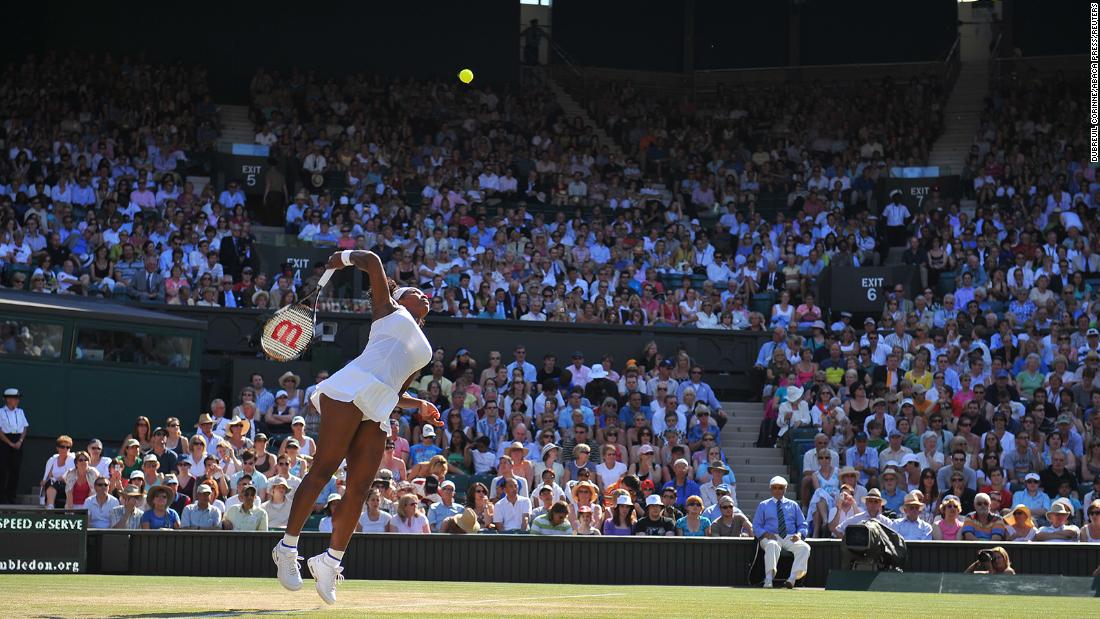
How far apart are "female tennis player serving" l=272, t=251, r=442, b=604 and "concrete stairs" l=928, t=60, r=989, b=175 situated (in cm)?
2245

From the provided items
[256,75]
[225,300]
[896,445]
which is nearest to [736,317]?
[896,445]

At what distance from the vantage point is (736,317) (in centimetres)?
2139

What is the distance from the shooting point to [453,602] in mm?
7078

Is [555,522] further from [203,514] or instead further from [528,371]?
[528,371]

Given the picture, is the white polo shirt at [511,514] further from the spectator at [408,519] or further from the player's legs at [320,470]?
the player's legs at [320,470]

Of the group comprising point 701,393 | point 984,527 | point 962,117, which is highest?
point 962,117

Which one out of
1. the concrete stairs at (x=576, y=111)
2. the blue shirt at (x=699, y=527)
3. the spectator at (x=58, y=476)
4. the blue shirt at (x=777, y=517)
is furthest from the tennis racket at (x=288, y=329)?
the concrete stairs at (x=576, y=111)

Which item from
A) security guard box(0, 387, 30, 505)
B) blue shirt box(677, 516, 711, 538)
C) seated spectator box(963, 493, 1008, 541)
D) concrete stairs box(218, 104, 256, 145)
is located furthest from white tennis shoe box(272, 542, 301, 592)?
concrete stairs box(218, 104, 256, 145)

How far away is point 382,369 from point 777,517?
7518mm

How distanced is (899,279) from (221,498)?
40.0 ft

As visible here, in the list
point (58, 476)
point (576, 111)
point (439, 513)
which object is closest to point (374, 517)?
point (439, 513)

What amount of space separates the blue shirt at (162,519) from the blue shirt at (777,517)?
17.5 ft

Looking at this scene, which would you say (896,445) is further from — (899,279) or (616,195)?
(616,195)

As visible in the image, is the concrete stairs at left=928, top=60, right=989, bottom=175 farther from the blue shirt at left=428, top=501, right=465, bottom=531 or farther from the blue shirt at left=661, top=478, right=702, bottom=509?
the blue shirt at left=428, top=501, right=465, bottom=531
